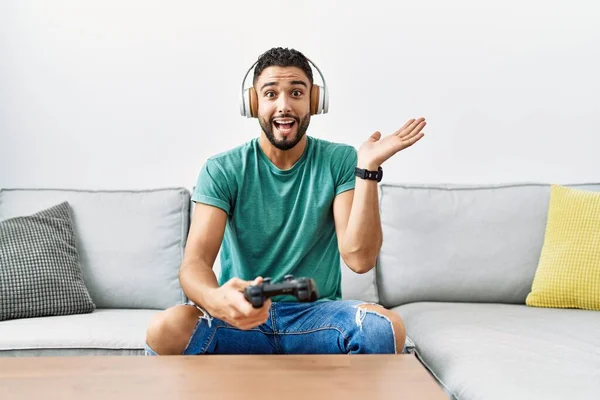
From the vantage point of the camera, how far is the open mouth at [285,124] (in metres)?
1.77

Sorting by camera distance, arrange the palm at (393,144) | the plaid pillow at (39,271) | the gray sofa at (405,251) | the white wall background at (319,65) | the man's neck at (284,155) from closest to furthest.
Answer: the palm at (393,144), the man's neck at (284,155), the plaid pillow at (39,271), the gray sofa at (405,251), the white wall background at (319,65)

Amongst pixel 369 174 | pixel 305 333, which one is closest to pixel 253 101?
pixel 369 174

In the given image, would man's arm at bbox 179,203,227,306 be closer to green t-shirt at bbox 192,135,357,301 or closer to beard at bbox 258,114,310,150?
green t-shirt at bbox 192,135,357,301

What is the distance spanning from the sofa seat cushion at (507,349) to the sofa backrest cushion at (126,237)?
0.81 m

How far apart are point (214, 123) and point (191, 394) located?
166cm

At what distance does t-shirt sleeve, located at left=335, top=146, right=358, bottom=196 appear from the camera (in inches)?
69.6

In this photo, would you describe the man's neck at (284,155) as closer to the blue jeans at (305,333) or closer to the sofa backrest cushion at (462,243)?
the blue jeans at (305,333)

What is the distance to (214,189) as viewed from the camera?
1.74 meters

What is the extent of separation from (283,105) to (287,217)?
0.30 meters

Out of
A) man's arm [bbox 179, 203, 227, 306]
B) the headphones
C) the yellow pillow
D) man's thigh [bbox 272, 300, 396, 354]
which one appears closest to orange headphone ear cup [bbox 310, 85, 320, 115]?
the headphones

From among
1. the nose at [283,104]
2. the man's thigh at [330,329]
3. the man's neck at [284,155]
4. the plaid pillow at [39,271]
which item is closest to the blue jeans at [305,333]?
the man's thigh at [330,329]

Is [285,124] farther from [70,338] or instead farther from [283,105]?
[70,338]

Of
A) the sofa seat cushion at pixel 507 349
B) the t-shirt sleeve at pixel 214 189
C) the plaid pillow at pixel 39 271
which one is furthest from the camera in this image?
the plaid pillow at pixel 39 271

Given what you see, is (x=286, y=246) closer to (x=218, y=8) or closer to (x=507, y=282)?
(x=507, y=282)
